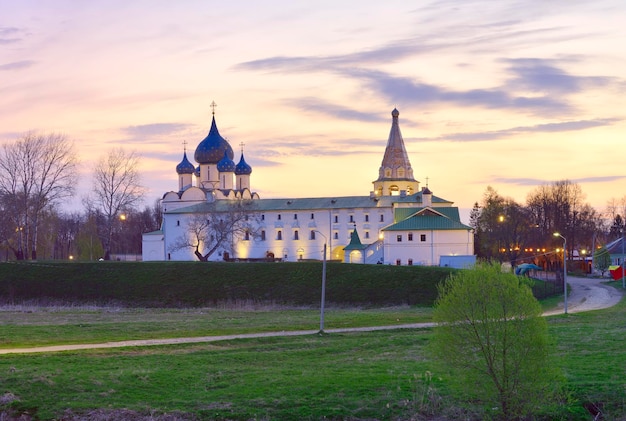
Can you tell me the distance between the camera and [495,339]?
1656 cm

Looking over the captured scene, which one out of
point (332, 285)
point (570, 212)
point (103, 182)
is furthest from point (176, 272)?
point (570, 212)

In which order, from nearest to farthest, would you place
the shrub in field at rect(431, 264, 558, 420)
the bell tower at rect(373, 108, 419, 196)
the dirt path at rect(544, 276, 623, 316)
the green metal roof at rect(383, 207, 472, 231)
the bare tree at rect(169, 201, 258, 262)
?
the shrub in field at rect(431, 264, 558, 420)
the dirt path at rect(544, 276, 623, 316)
the green metal roof at rect(383, 207, 472, 231)
the bare tree at rect(169, 201, 258, 262)
the bell tower at rect(373, 108, 419, 196)

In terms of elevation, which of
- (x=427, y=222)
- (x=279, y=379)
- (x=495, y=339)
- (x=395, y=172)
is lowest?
(x=279, y=379)

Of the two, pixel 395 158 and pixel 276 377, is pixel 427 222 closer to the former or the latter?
pixel 395 158

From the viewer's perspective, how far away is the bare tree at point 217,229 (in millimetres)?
86375

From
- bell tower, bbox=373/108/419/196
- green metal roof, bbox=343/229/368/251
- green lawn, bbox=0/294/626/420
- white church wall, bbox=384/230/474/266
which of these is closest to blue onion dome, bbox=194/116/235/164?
bell tower, bbox=373/108/419/196

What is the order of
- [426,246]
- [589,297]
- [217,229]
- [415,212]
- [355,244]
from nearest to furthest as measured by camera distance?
[589,297] < [426,246] < [415,212] < [355,244] < [217,229]

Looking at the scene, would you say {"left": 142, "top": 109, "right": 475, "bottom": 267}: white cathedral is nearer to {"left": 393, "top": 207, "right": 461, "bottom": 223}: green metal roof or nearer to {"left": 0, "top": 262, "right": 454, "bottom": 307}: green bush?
{"left": 393, "top": 207, "right": 461, "bottom": 223}: green metal roof

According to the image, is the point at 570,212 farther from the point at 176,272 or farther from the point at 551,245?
the point at 176,272

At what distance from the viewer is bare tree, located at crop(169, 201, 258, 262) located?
86375 millimetres

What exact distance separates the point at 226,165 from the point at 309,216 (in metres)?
13.4

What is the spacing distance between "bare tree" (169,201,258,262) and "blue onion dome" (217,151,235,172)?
827 cm

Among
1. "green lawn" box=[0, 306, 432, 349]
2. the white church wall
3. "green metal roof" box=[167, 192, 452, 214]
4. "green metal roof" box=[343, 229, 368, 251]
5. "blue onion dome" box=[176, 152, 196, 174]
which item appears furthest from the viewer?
"blue onion dome" box=[176, 152, 196, 174]

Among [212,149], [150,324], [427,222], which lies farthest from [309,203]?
[150,324]
